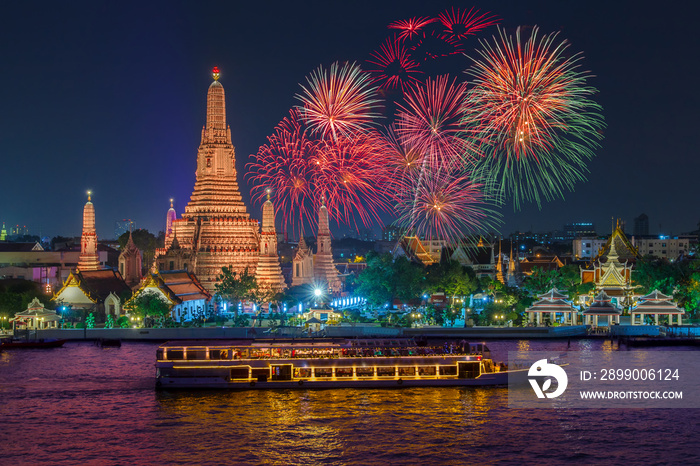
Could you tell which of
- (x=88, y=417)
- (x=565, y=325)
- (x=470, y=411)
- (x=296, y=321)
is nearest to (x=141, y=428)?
(x=88, y=417)

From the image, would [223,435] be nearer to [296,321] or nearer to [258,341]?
[258,341]

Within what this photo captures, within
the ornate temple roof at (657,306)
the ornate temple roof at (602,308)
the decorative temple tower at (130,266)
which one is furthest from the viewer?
the decorative temple tower at (130,266)

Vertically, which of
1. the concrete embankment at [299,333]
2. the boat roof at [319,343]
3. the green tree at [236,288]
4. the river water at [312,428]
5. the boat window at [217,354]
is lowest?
the river water at [312,428]

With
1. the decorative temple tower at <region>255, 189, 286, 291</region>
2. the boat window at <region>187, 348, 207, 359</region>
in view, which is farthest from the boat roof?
the decorative temple tower at <region>255, 189, 286, 291</region>

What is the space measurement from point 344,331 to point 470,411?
28.0 metres

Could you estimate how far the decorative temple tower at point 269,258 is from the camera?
83.7 meters

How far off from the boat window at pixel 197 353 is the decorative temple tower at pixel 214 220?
106 feet

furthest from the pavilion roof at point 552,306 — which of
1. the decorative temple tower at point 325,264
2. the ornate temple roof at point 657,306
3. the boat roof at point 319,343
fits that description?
the decorative temple tower at point 325,264

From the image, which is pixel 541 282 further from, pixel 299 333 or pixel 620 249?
pixel 299 333

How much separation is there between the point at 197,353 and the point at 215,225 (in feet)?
116

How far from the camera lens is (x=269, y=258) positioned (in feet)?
277

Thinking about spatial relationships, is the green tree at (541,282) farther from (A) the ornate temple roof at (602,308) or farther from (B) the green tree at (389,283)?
(B) the green tree at (389,283)

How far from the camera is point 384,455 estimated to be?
118 feet

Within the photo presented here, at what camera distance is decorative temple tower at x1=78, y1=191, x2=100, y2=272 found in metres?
85.6
